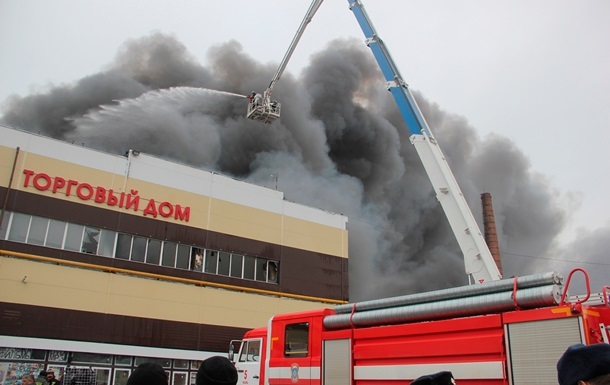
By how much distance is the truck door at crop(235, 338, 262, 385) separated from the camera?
36.9 feet

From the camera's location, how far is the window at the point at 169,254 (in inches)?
896

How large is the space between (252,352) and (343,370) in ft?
10.7

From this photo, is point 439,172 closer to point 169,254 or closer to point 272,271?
point 169,254

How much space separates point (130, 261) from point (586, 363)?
70.3 ft

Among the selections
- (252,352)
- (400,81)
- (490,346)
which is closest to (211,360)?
(490,346)

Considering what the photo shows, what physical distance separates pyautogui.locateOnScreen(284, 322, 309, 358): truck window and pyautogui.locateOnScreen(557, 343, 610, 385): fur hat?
8.20 meters

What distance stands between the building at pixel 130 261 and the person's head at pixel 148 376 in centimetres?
1802

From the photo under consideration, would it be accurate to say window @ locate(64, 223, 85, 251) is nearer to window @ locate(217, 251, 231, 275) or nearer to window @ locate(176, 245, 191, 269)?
window @ locate(176, 245, 191, 269)

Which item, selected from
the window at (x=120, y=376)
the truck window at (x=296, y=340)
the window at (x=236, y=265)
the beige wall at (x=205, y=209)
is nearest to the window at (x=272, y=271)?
the beige wall at (x=205, y=209)

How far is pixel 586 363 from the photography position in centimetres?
212

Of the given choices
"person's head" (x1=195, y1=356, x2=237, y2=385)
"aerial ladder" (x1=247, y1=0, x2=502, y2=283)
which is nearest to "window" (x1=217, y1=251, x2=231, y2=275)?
"aerial ladder" (x1=247, y1=0, x2=502, y2=283)

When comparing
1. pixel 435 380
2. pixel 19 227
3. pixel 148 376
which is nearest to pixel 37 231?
pixel 19 227

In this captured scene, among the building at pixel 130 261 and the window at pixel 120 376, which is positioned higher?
the building at pixel 130 261

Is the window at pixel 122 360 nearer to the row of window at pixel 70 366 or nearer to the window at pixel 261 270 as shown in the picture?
the row of window at pixel 70 366
